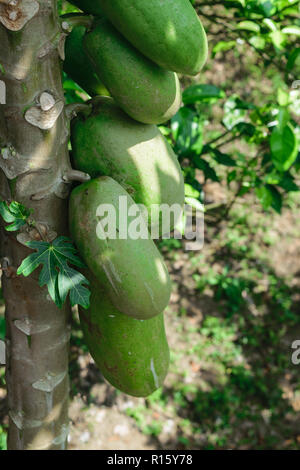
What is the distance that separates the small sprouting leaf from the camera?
867 mm

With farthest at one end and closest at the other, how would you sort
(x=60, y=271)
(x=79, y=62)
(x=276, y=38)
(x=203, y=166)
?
(x=203, y=166) → (x=276, y=38) → (x=79, y=62) → (x=60, y=271)

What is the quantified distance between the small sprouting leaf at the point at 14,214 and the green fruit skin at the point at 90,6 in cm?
41

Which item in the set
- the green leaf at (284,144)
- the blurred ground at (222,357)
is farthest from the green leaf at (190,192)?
the blurred ground at (222,357)

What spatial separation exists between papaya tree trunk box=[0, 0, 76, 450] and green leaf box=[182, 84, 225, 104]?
0.83m

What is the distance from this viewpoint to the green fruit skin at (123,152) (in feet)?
3.10

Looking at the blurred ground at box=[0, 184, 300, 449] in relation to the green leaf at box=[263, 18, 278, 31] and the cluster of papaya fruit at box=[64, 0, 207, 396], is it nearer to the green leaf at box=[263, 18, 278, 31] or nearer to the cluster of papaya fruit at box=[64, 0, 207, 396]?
the cluster of papaya fruit at box=[64, 0, 207, 396]

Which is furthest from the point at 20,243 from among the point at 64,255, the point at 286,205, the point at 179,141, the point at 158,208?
the point at 286,205

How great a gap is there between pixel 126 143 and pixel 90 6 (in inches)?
10.8

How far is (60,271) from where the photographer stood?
0.90 metres

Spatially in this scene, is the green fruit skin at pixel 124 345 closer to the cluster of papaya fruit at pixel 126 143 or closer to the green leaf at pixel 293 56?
the cluster of papaya fruit at pixel 126 143

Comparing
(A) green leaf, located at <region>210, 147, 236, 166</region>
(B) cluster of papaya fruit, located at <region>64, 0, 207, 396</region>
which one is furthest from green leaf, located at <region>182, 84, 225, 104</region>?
(B) cluster of papaya fruit, located at <region>64, 0, 207, 396</region>

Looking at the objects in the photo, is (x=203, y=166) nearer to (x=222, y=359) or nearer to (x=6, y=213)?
(x=6, y=213)

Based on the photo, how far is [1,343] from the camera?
119cm

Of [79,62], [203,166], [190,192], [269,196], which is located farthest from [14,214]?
[269,196]
